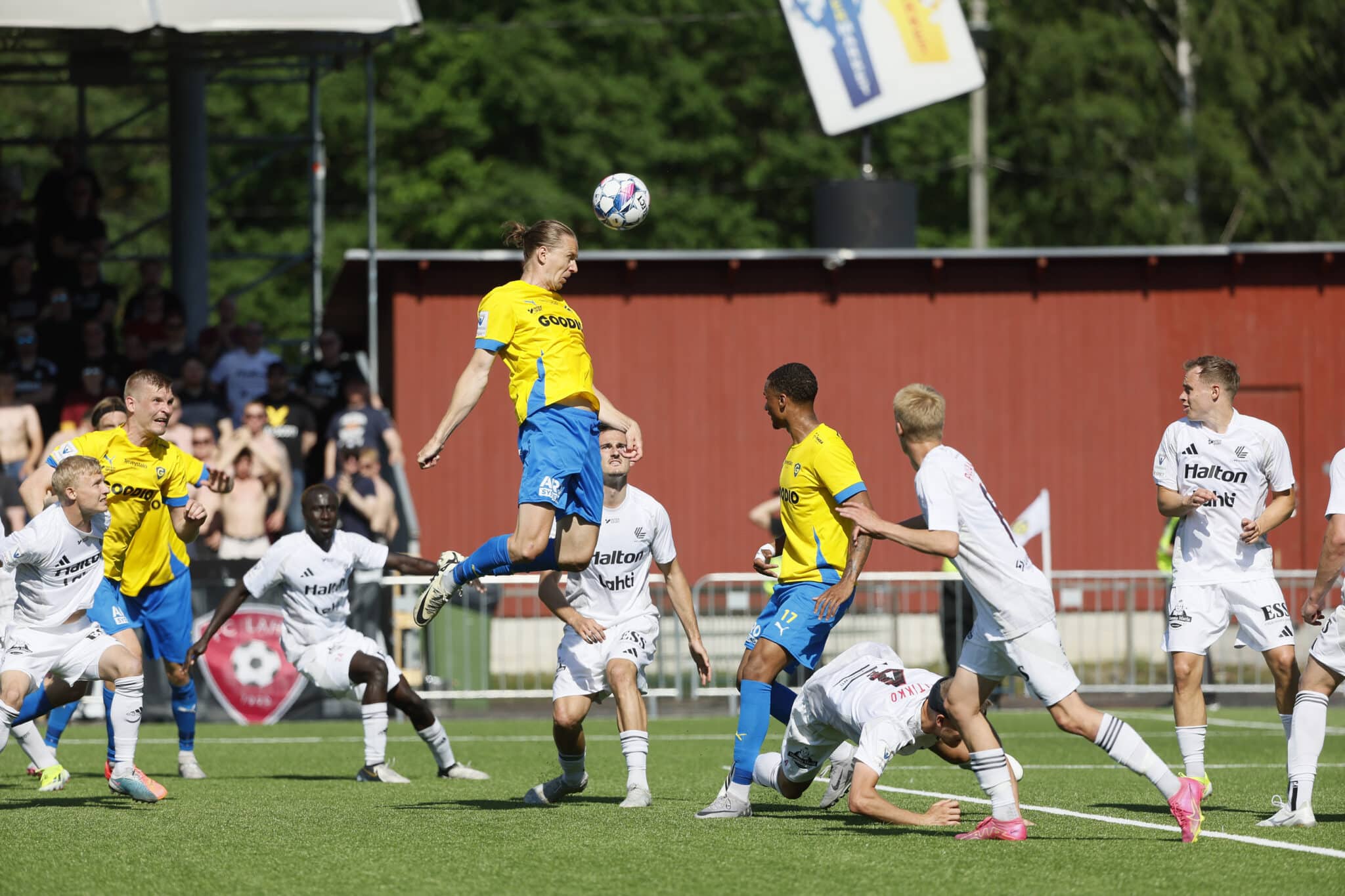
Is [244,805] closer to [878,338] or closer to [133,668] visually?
[133,668]

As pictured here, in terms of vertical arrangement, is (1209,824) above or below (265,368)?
below

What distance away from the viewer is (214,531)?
58.5 feet

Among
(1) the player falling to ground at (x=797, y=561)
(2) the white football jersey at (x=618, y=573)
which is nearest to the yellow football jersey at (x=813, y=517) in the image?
(1) the player falling to ground at (x=797, y=561)

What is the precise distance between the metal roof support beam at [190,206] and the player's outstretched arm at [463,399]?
48.8ft

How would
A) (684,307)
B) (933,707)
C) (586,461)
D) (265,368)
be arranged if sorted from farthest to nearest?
(684,307) < (265,368) < (586,461) < (933,707)

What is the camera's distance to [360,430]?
61.1 feet

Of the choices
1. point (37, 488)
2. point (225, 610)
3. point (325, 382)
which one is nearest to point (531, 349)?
point (225, 610)

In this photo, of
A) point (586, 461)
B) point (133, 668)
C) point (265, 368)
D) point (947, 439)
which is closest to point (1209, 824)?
point (586, 461)

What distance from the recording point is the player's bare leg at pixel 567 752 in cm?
948

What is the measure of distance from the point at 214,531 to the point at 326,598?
6569 mm

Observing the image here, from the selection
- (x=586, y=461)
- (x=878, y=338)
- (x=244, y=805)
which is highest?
(x=878, y=338)

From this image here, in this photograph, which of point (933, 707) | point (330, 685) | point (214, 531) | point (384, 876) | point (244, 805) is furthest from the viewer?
point (214, 531)

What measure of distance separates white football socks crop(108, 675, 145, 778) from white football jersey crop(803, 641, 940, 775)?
3.64 m

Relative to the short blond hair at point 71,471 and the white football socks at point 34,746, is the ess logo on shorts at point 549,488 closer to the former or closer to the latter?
the short blond hair at point 71,471
